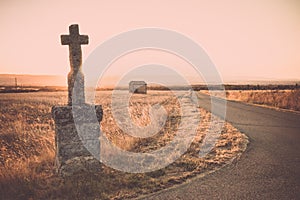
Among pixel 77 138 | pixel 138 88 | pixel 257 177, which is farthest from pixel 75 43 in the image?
pixel 138 88

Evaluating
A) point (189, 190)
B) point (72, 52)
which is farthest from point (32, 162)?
point (189, 190)

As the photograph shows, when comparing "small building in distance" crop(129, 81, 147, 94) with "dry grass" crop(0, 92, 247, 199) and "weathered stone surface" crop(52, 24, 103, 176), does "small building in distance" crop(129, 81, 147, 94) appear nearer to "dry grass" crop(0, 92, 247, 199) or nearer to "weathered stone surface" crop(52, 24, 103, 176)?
"dry grass" crop(0, 92, 247, 199)

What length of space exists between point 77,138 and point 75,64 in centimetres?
172

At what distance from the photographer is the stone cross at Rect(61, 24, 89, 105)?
5.93 meters

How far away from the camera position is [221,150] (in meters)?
7.30

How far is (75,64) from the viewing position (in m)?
5.93

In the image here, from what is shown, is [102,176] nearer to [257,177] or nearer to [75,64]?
[75,64]

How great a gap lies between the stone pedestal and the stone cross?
31cm

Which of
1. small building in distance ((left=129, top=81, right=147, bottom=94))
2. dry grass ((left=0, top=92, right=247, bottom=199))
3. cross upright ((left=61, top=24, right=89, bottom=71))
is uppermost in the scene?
cross upright ((left=61, top=24, right=89, bottom=71))

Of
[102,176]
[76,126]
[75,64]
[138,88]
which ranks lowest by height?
[102,176]

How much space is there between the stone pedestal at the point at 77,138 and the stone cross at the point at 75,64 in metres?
0.31

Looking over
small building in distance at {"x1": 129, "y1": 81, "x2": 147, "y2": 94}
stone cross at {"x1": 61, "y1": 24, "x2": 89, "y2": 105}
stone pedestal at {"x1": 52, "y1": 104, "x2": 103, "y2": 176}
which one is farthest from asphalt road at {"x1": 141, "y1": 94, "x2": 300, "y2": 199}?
small building in distance at {"x1": 129, "y1": 81, "x2": 147, "y2": 94}

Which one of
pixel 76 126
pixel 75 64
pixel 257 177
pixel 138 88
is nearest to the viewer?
pixel 257 177

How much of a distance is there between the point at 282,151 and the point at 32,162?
22.3 feet
